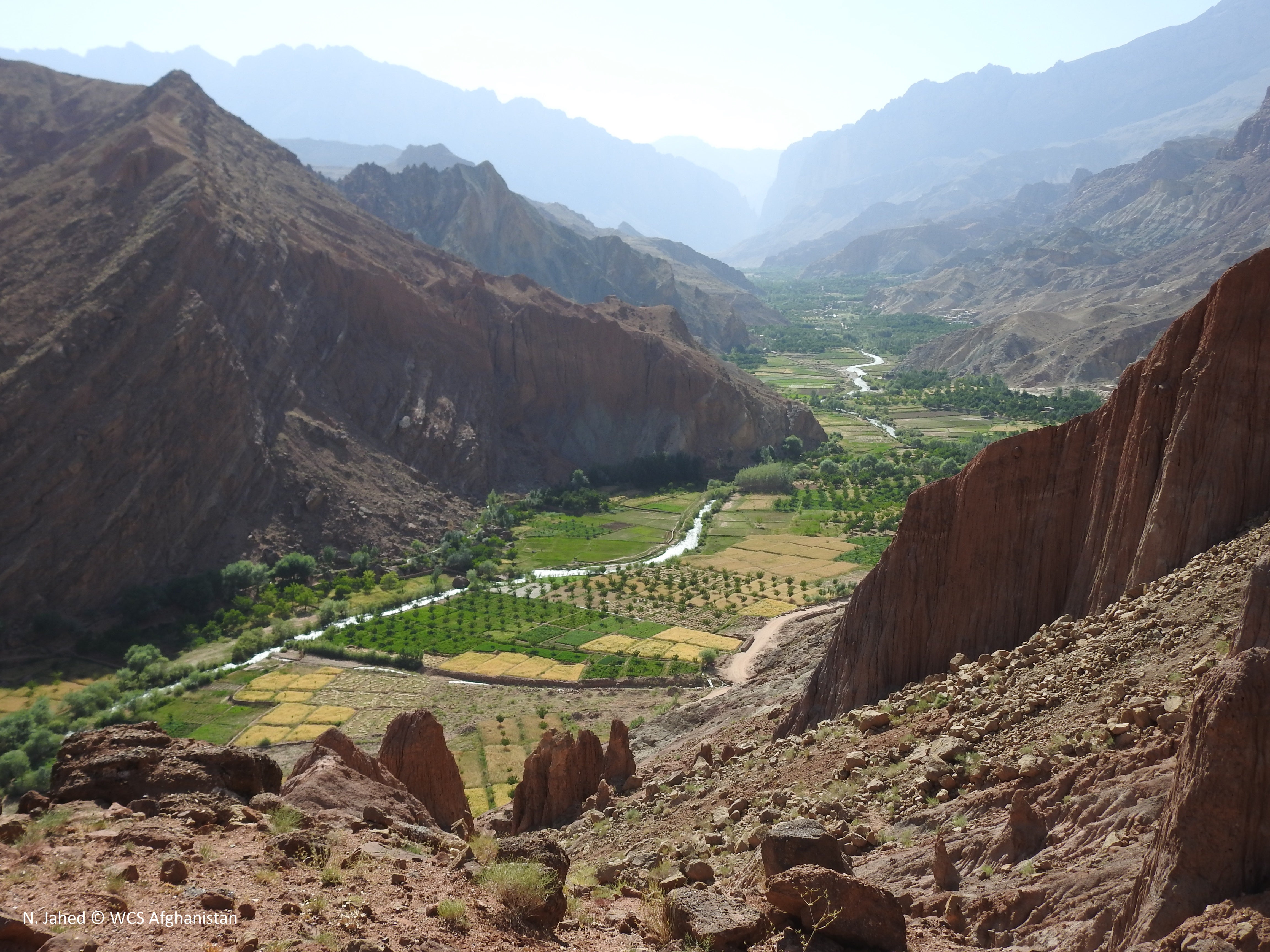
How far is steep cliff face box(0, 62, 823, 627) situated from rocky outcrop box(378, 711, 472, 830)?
4412 cm

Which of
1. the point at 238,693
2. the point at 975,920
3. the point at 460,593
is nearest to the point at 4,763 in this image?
the point at 238,693

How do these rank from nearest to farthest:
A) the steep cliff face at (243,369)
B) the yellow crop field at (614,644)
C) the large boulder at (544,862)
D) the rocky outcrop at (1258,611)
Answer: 1. the large boulder at (544,862)
2. the rocky outcrop at (1258,611)
3. the yellow crop field at (614,644)
4. the steep cliff face at (243,369)

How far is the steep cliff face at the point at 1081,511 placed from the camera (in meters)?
17.2

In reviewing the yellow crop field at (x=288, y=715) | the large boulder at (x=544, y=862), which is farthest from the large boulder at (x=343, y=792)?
the yellow crop field at (x=288, y=715)

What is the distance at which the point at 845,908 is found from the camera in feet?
32.2

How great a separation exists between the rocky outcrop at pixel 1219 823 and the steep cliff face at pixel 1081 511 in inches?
380

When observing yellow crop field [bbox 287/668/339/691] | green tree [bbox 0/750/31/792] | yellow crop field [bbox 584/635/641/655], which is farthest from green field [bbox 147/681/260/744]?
yellow crop field [bbox 584/635/641/655]

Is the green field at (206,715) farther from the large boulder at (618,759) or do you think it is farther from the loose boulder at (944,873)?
the loose boulder at (944,873)

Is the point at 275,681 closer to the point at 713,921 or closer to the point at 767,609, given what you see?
the point at 767,609

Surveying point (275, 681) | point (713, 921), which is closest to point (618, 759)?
point (713, 921)

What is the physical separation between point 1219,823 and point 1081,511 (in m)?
13.3

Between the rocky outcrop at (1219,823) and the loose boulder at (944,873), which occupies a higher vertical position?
the rocky outcrop at (1219,823)

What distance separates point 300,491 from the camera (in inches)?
2844

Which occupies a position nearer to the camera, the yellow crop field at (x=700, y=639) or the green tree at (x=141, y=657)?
the green tree at (x=141, y=657)
